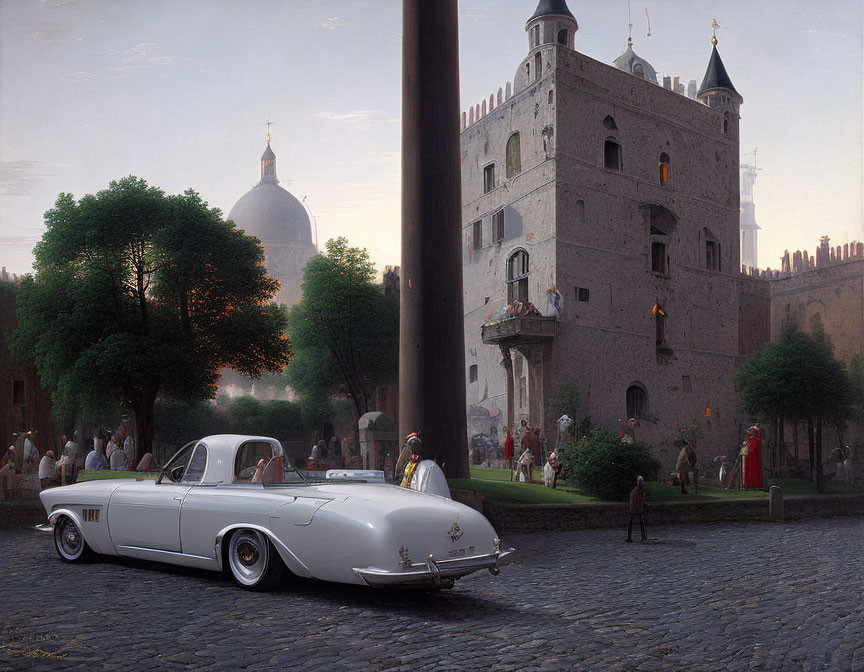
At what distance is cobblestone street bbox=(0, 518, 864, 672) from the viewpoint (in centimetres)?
561

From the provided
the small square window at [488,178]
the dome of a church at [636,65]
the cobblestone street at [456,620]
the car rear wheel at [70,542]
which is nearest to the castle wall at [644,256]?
the small square window at [488,178]

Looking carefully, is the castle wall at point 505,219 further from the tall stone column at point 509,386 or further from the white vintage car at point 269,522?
the white vintage car at point 269,522

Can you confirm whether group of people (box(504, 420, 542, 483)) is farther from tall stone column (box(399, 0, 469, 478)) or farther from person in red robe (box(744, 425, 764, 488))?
tall stone column (box(399, 0, 469, 478))

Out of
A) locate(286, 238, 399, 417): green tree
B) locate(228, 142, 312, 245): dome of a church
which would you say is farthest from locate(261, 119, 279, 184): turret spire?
locate(286, 238, 399, 417): green tree

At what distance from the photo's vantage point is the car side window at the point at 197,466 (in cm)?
855

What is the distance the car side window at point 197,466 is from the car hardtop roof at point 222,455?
65 millimetres

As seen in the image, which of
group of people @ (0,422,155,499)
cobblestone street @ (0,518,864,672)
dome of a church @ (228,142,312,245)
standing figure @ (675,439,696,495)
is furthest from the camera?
dome of a church @ (228,142,312,245)

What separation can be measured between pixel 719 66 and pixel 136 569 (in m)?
32.8

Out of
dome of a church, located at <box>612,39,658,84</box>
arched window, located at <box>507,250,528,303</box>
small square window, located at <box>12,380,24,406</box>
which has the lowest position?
small square window, located at <box>12,380,24,406</box>

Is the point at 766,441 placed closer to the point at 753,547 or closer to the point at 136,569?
the point at 753,547

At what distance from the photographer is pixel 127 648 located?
5.75 meters

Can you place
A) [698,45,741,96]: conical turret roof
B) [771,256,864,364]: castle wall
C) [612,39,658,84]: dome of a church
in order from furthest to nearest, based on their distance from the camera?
[612,39,658,84]: dome of a church → [698,45,741,96]: conical turret roof → [771,256,864,364]: castle wall

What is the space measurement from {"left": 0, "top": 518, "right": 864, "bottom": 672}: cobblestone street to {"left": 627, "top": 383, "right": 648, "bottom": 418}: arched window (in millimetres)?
19464

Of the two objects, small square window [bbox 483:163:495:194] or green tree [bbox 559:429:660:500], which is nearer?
green tree [bbox 559:429:660:500]
